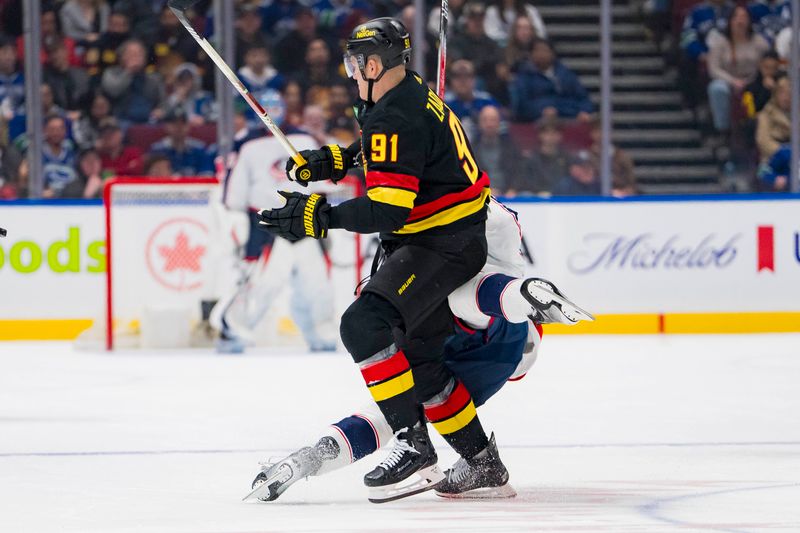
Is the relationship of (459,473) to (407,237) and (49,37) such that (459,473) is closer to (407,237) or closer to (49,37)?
(407,237)

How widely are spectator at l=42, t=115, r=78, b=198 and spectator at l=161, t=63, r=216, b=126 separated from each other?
61 cm

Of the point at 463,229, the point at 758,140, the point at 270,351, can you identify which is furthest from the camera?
the point at 758,140

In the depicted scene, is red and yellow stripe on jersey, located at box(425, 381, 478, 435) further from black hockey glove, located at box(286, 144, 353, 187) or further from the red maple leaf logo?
the red maple leaf logo

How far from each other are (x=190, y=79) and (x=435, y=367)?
537cm

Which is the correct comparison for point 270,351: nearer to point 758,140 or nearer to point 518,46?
point 518,46

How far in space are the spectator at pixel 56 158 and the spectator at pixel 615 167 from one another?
3021mm

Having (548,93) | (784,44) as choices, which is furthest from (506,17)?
(784,44)

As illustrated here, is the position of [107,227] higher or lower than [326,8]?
lower

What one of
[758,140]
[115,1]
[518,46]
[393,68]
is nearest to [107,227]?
[115,1]

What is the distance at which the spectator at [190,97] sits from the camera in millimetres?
8477

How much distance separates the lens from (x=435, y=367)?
3.57m

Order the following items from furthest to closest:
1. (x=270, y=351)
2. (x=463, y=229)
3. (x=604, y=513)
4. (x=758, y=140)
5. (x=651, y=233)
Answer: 1. (x=758, y=140)
2. (x=651, y=233)
3. (x=270, y=351)
4. (x=463, y=229)
5. (x=604, y=513)

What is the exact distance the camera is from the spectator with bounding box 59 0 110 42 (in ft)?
28.2

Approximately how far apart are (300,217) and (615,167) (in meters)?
5.40
